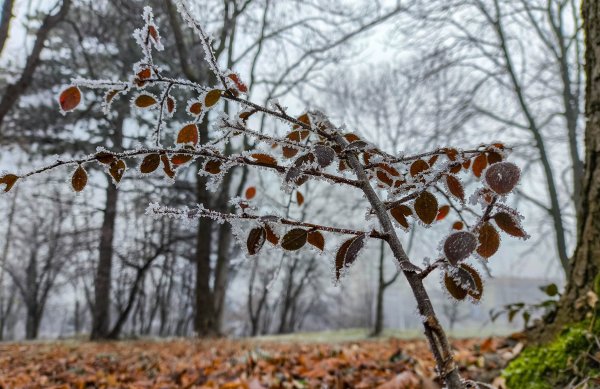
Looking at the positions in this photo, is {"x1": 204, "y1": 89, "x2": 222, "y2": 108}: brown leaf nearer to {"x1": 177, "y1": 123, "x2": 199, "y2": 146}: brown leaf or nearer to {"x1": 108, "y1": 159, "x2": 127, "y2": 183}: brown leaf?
{"x1": 177, "y1": 123, "x2": 199, "y2": 146}: brown leaf

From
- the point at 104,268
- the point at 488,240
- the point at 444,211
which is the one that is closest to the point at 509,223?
the point at 488,240

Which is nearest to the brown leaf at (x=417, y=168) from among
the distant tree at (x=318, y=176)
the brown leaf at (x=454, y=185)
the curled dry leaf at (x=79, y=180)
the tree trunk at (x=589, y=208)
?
the distant tree at (x=318, y=176)

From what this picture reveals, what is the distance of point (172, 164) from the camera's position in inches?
31.1

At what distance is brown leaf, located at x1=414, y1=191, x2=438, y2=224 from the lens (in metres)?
0.71

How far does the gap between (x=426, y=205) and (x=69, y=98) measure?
627mm

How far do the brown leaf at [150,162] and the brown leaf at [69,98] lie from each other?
0.47ft

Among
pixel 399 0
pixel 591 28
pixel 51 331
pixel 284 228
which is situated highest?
pixel 399 0

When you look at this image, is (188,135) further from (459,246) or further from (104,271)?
(104,271)

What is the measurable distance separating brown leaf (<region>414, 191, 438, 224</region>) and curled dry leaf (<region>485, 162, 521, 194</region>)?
0.43ft

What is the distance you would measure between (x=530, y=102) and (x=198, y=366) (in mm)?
10037

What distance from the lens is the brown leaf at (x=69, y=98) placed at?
0.69 m

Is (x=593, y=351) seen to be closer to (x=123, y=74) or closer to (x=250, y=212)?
(x=250, y=212)

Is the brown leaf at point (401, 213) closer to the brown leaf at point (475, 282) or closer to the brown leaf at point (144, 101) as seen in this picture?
the brown leaf at point (475, 282)

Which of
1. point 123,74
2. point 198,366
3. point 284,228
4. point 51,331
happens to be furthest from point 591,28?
point 51,331
